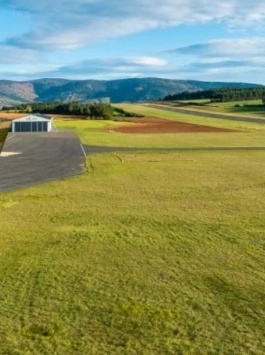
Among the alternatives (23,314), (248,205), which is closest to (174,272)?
(23,314)

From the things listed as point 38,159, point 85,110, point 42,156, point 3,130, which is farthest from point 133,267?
point 85,110

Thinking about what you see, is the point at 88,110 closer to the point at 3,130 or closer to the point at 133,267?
the point at 3,130

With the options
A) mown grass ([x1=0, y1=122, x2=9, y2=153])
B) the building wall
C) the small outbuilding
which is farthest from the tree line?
the building wall

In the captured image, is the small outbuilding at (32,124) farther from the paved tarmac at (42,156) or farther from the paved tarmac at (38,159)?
the paved tarmac at (38,159)

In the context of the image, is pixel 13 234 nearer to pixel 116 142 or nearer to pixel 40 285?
pixel 40 285

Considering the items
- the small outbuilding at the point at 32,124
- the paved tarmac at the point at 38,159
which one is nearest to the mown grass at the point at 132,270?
the paved tarmac at the point at 38,159
